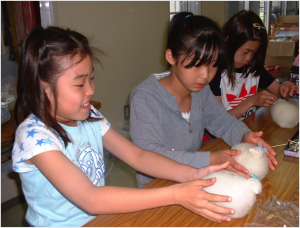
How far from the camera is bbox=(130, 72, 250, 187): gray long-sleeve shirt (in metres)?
0.83

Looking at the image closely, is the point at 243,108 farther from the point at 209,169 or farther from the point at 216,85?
the point at 209,169

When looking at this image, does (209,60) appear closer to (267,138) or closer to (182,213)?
(267,138)

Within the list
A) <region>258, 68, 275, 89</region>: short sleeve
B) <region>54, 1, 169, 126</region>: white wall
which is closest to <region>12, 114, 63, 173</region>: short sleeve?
<region>258, 68, 275, 89</region>: short sleeve

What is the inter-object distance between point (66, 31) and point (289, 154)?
0.73 metres

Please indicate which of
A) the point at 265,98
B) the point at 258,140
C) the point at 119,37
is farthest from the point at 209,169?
the point at 119,37

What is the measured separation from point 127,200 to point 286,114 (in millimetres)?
737

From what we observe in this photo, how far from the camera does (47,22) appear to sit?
1.86 m

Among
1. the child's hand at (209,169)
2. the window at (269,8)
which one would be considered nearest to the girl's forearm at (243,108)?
the child's hand at (209,169)

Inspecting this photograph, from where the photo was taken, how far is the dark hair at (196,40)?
2.65ft

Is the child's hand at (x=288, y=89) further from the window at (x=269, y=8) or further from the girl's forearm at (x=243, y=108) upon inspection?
the window at (x=269, y=8)

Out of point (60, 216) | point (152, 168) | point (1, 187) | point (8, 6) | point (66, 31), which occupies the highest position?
point (8, 6)

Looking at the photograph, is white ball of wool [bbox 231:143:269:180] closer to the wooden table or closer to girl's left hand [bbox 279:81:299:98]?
the wooden table

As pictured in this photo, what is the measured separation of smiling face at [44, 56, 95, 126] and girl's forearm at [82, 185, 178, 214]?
22cm

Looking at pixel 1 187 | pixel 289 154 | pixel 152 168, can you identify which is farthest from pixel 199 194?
pixel 1 187
